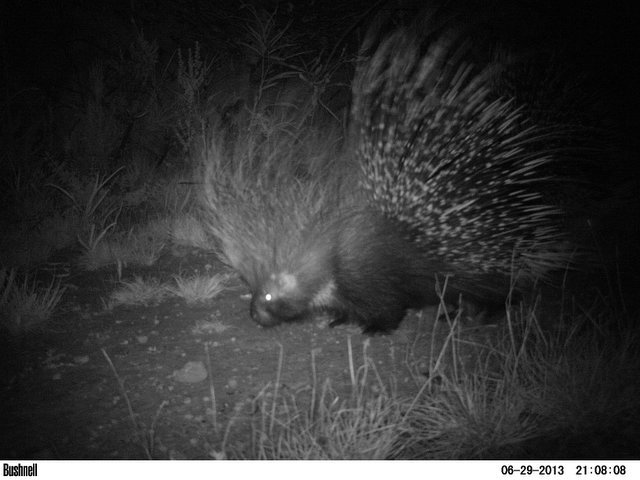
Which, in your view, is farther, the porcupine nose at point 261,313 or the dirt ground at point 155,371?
the porcupine nose at point 261,313

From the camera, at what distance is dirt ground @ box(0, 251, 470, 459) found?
1735 millimetres

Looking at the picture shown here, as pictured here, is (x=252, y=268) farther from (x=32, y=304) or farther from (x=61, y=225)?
(x=61, y=225)

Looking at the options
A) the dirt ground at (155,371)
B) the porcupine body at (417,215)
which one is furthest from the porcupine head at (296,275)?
the dirt ground at (155,371)

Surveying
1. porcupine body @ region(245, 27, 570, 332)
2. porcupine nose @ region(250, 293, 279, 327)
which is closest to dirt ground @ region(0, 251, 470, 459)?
porcupine nose @ region(250, 293, 279, 327)

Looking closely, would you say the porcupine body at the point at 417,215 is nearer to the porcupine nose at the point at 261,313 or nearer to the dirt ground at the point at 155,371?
the porcupine nose at the point at 261,313

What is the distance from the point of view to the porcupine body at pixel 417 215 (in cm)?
236

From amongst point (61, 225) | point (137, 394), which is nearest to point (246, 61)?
point (61, 225)

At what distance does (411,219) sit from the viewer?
2.55 m

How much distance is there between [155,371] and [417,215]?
5.07 ft

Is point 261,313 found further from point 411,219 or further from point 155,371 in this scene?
point 411,219

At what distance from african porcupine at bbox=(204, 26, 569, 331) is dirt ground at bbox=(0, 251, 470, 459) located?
0.23 metres

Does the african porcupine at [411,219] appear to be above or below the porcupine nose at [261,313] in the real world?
above

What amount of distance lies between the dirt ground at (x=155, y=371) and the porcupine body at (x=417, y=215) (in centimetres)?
21

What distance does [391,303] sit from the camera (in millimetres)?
2701
